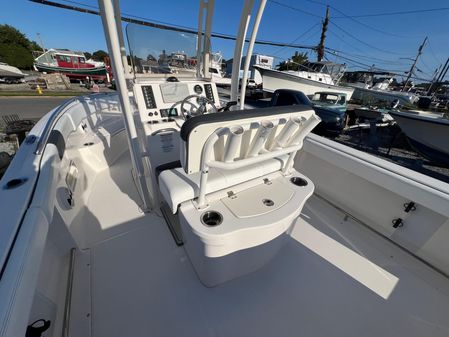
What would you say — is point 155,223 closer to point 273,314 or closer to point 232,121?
point 273,314

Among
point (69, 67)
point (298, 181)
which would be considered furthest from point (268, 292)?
point (69, 67)

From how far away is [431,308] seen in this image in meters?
1.11

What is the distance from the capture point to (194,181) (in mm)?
989

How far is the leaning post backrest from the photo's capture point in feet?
2.42

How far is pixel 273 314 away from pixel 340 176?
1.24 m

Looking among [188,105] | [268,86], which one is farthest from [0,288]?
[268,86]

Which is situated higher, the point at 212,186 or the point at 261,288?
the point at 212,186

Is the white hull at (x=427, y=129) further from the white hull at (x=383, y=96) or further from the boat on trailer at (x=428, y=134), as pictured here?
the white hull at (x=383, y=96)

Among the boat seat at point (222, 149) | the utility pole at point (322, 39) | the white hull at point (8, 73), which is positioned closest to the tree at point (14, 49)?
the white hull at point (8, 73)

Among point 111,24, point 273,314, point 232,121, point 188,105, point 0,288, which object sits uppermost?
point 111,24

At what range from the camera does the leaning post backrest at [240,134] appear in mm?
738

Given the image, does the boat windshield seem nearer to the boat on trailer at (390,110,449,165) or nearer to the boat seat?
the boat seat

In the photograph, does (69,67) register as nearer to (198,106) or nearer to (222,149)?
(198,106)

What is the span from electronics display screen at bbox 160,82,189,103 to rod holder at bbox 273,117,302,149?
111 centimetres
